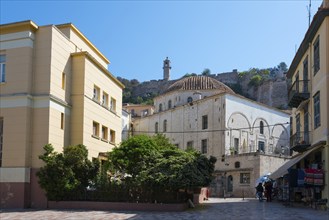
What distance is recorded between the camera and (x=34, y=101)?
25141 millimetres

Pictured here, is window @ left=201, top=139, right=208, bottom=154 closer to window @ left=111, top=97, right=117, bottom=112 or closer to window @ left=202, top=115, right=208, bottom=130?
window @ left=202, top=115, right=208, bottom=130

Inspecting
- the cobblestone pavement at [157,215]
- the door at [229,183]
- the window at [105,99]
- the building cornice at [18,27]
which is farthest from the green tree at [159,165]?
the door at [229,183]

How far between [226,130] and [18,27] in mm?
30449

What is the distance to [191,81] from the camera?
64375mm

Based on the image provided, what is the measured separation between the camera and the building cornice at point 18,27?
25.4m

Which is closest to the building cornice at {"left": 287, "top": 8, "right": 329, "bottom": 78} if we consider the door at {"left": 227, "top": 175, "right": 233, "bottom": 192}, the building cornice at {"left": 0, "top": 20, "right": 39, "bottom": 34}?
the building cornice at {"left": 0, "top": 20, "right": 39, "bottom": 34}

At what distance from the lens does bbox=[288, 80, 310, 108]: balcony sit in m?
27.6

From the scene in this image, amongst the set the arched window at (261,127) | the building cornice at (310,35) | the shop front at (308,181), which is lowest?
the shop front at (308,181)

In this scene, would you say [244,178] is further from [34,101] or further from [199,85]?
[34,101]

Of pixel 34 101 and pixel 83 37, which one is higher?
pixel 83 37

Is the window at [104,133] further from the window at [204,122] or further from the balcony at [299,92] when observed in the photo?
the window at [204,122]

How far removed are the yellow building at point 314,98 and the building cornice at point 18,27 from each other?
15302 millimetres

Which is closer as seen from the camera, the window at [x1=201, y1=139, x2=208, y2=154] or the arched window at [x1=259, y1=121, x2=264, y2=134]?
the window at [x1=201, y1=139, x2=208, y2=154]

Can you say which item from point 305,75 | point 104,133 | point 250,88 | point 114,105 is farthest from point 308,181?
point 250,88
